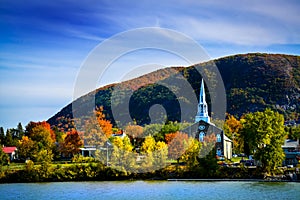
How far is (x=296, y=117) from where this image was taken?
8225 cm

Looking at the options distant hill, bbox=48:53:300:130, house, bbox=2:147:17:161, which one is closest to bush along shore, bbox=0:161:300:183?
house, bbox=2:147:17:161

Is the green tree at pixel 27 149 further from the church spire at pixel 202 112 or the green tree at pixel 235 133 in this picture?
the green tree at pixel 235 133

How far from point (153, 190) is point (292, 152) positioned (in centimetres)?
1640

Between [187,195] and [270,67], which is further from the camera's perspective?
[270,67]

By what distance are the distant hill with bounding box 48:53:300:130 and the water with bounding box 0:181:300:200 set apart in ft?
133

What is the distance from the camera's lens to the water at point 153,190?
931 inches

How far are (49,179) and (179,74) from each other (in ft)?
192

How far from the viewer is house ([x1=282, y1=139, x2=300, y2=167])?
37219 millimetres

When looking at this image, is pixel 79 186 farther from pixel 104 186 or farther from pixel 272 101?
pixel 272 101

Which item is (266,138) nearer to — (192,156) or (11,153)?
(192,156)

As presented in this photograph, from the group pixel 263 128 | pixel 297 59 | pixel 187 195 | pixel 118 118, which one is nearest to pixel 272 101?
pixel 297 59

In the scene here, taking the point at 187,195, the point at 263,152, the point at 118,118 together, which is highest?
the point at 118,118

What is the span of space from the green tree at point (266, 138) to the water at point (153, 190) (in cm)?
312

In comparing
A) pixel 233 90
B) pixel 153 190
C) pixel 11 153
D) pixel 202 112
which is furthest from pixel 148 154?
pixel 233 90
